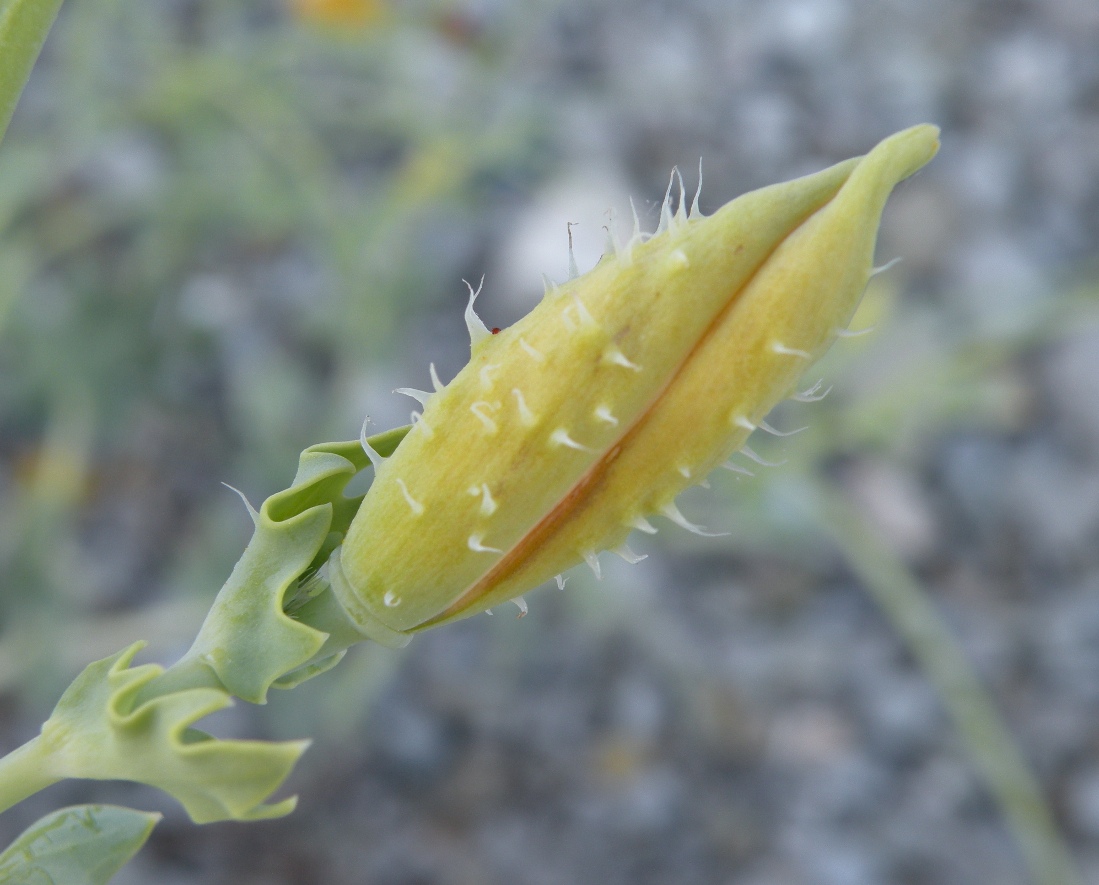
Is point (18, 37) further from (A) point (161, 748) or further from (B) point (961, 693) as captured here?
(B) point (961, 693)

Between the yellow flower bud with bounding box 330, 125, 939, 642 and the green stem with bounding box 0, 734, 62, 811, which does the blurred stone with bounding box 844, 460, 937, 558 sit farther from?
the green stem with bounding box 0, 734, 62, 811

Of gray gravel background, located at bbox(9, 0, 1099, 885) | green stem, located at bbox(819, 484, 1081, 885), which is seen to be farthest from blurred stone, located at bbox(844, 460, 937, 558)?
green stem, located at bbox(819, 484, 1081, 885)

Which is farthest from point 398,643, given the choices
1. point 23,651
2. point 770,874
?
point 770,874

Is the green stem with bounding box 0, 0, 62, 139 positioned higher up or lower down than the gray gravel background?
higher up

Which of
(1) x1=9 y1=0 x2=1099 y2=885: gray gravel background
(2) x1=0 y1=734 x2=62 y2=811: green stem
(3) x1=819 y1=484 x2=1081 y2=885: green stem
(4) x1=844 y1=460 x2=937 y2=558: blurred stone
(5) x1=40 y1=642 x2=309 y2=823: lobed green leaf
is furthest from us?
(4) x1=844 y1=460 x2=937 y2=558: blurred stone

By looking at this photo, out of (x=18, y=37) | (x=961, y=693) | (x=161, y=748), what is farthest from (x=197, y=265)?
(x=161, y=748)

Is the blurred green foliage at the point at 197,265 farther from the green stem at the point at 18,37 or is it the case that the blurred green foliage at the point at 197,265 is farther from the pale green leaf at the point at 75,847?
the green stem at the point at 18,37

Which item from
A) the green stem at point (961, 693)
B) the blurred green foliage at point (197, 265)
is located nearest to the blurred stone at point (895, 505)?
the green stem at point (961, 693)

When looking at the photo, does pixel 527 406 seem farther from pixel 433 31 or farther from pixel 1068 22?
pixel 1068 22
